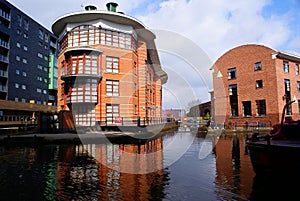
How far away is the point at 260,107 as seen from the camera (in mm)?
29156

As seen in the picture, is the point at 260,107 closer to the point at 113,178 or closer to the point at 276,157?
the point at 276,157

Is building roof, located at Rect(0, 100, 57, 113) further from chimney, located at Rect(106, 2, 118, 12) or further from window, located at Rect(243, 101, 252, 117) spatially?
window, located at Rect(243, 101, 252, 117)

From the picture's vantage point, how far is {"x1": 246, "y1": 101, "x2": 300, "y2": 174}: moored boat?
18.4 ft

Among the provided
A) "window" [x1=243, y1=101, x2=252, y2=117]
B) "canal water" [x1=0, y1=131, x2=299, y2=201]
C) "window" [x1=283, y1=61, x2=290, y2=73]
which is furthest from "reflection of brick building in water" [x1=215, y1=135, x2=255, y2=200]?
"window" [x1=283, y1=61, x2=290, y2=73]

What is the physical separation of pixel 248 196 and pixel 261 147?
1.62 metres

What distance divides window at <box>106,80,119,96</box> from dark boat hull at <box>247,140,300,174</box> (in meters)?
21.0

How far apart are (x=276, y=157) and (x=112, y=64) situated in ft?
75.3

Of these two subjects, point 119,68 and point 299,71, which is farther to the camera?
point 299,71

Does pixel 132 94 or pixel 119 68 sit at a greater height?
pixel 119 68

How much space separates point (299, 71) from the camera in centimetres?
3145

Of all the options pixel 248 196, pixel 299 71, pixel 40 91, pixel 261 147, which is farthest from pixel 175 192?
pixel 40 91

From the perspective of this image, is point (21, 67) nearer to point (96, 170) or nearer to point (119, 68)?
point (119, 68)

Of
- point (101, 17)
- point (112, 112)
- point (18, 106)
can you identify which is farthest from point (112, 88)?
point (18, 106)

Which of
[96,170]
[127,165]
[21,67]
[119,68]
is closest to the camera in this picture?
[96,170]
